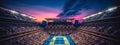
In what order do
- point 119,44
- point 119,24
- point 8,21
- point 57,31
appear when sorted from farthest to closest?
point 57,31 < point 8,21 < point 119,24 < point 119,44

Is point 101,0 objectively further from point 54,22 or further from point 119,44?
point 54,22

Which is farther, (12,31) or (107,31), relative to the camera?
(12,31)

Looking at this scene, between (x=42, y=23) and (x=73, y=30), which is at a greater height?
(x=42, y=23)

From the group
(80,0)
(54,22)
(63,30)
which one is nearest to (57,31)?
(63,30)

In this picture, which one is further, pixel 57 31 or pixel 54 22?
pixel 54 22

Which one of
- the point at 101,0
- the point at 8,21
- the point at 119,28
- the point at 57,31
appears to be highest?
the point at 101,0

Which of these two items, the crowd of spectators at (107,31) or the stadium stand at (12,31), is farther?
the stadium stand at (12,31)

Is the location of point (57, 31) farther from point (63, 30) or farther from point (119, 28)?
point (119, 28)

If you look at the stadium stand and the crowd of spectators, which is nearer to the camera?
the crowd of spectators

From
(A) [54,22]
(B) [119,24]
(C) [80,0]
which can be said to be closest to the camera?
(B) [119,24]

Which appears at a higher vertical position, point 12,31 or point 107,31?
point 12,31

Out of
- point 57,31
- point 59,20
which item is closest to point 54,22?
point 59,20
